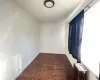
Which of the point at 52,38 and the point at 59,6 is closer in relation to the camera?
the point at 59,6

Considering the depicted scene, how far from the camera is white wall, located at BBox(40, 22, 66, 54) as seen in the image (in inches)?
285

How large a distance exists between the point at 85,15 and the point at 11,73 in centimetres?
218

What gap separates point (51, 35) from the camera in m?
7.32

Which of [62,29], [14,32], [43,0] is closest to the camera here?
[43,0]

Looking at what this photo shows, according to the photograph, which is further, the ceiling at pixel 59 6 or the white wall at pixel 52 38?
the white wall at pixel 52 38

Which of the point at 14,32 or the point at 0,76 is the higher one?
the point at 14,32

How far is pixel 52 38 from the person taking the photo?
288 inches

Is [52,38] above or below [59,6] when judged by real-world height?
below

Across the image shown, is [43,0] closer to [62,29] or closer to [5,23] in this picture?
[5,23]

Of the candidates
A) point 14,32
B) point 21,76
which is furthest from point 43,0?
point 21,76

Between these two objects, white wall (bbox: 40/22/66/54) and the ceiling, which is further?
white wall (bbox: 40/22/66/54)

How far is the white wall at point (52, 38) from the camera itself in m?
7.25

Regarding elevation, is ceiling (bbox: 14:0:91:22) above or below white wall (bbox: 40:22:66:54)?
above

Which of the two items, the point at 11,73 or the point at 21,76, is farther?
the point at 21,76
